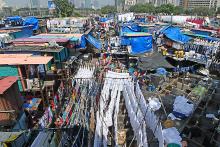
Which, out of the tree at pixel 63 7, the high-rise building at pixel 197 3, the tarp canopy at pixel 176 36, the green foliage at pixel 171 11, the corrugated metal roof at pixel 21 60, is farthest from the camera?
the high-rise building at pixel 197 3

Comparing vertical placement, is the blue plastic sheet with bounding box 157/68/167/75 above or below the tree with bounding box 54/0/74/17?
below

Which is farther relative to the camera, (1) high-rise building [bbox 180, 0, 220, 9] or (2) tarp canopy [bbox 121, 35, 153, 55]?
(1) high-rise building [bbox 180, 0, 220, 9]

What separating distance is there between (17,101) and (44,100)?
10.4 feet

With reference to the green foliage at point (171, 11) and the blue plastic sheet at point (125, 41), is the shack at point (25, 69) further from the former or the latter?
the green foliage at point (171, 11)

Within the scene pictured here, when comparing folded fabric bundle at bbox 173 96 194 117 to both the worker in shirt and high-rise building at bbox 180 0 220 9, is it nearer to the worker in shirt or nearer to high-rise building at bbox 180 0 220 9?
the worker in shirt

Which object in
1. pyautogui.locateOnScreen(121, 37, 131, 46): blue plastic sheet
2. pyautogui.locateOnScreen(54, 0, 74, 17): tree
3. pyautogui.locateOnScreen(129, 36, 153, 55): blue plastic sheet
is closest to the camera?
pyautogui.locateOnScreen(129, 36, 153, 55): blue plastic sheet

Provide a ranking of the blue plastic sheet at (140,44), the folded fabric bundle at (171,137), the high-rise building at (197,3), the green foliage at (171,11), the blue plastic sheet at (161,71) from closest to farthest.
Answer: the folded fabric bundle at (171,137) < the blue plastic sheet at (161,71) < the blue plastic sheet at (140,44) < the green foliage at (171,11) < the high-rise building at (197,3)

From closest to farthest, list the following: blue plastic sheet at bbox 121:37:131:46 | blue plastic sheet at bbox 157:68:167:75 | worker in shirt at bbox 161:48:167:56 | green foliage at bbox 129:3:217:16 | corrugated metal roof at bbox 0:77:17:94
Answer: corrugated metal roof at bbox 0:77:17:94 → blue plastic sheet at bbox 157:68:167:75 → worker in shirt at bbox 161:48:167:56 → blue plastic sheet at bbox 121:37:131:46 → green foliage at bbox 129:3:217:16

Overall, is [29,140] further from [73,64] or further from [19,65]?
[73,64]

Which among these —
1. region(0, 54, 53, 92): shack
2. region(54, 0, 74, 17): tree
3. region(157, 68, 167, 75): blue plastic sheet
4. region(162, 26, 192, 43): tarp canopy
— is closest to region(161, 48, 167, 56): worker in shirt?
region(162, 26, 192, 43): tarp canopy

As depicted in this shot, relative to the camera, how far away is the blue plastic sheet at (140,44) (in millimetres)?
21734

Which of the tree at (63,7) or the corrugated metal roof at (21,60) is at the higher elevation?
the tree at (63,7)

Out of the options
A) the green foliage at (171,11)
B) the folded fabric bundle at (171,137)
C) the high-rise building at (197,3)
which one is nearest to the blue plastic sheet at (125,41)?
the folded fabric bundle at (171,137)

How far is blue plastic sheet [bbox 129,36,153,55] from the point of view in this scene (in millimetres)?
21734
